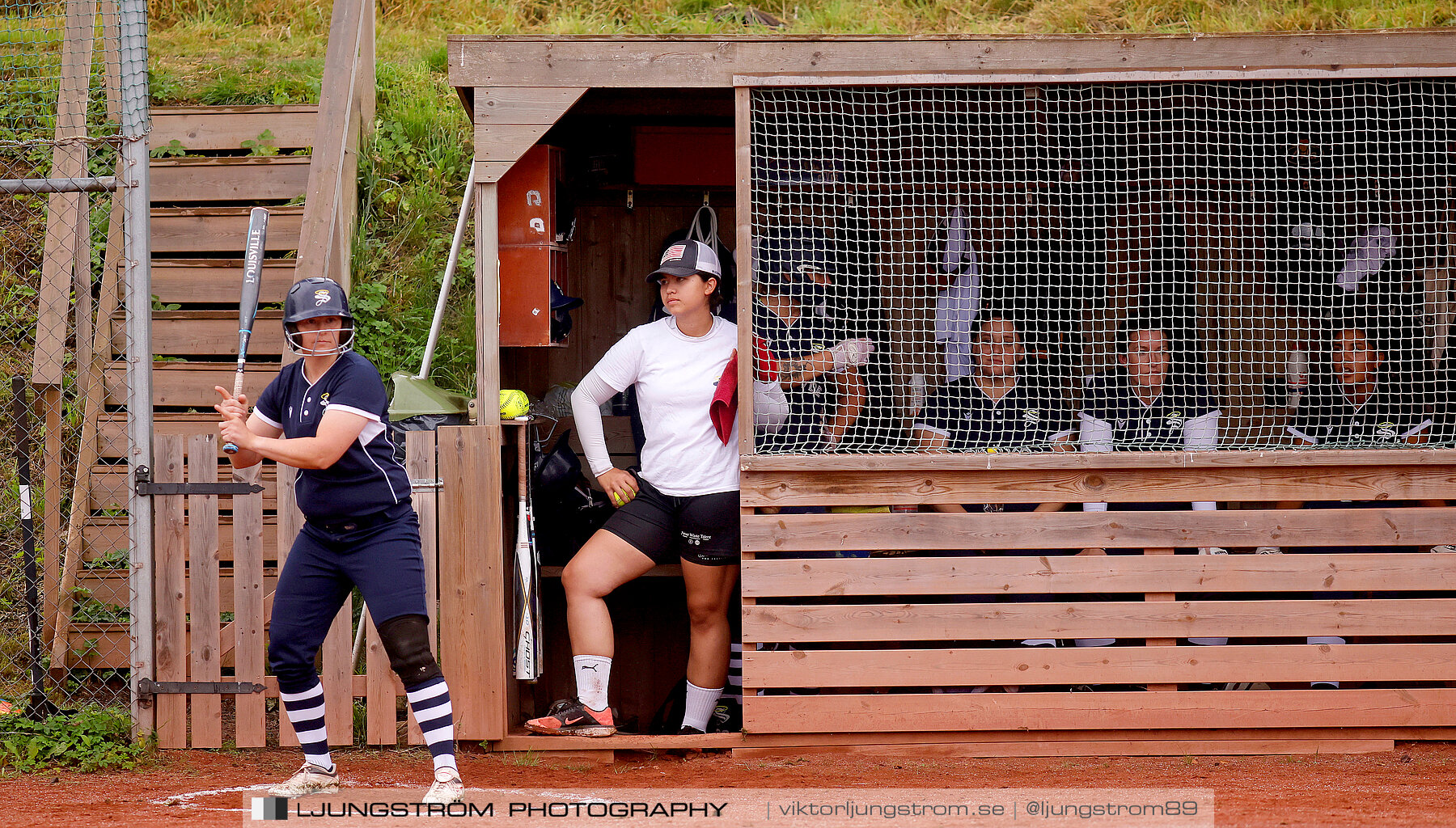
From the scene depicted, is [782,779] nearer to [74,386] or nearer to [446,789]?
[446,789]

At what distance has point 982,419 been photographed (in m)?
5.47

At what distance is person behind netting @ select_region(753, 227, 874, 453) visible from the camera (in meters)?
5.15

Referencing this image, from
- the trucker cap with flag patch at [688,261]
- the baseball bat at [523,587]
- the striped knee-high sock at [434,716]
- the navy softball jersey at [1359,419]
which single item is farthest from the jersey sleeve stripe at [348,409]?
the navy softball jersey at [1359,419]

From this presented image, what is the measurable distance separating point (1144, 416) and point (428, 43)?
716 cm

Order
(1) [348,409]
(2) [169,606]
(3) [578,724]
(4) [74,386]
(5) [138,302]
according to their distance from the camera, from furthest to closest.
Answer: (4) [74,386] < (3) [578,724] < (2) [169,606] < (5) [138,302] < (1) [348,409]

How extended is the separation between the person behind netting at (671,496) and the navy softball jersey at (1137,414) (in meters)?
1.80

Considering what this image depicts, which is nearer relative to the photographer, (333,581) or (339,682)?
(333,581)

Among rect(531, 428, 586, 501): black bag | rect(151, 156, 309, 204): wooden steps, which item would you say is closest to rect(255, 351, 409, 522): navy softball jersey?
rect(531, 428, 586, 501): black bag

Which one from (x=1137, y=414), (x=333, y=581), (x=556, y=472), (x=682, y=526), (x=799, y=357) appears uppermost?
(x=799, y=357)

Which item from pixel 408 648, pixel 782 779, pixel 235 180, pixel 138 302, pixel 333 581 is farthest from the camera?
pixel 235 180

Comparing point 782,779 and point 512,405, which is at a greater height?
point 512,405

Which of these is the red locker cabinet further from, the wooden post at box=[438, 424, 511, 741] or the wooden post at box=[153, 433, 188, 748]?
the wooden post at box=[153, 433, 188, 748]

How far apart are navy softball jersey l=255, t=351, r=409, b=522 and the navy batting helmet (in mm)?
125

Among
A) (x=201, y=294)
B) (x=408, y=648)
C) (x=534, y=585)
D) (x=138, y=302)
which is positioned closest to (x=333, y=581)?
(x=408, y=648)
